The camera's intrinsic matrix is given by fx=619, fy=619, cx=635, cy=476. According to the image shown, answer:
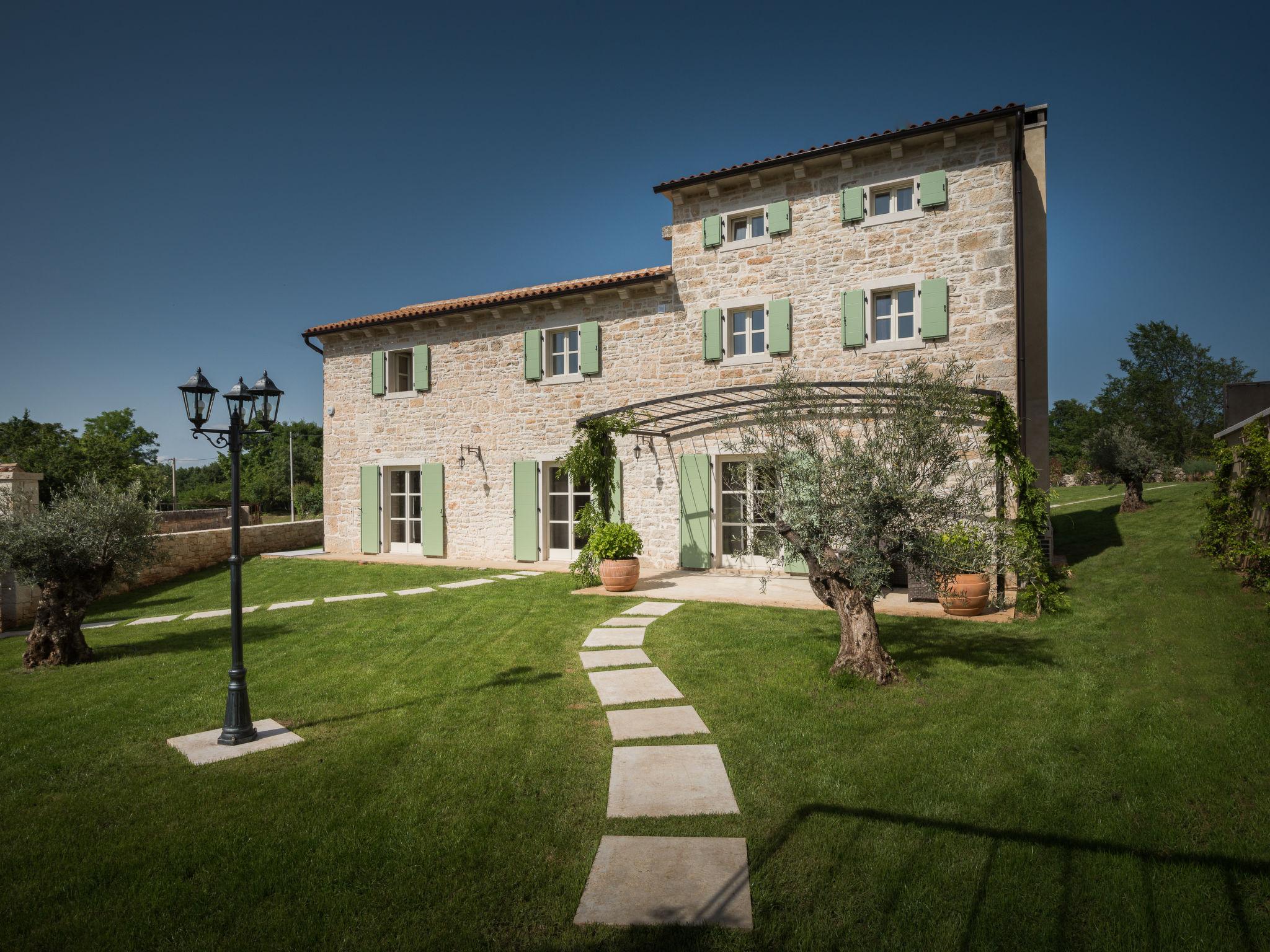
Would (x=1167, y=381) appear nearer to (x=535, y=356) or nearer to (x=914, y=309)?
(x=914, y=309)

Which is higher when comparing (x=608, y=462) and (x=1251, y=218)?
(x=1251, y=218)

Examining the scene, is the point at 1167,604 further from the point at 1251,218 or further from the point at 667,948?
the point at 1251,218

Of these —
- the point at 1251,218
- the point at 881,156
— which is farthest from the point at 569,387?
the point at 1251,218

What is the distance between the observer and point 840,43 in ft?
32.9

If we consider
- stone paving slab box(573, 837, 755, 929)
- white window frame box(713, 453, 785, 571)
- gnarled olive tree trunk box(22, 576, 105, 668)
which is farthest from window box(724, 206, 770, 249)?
gnarled olive tree trunk box(22, 576, 105, 668)

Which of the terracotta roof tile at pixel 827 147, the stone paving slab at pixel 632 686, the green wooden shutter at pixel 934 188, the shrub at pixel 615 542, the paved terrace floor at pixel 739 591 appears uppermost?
the terracotta roof tile at pixel 827 147

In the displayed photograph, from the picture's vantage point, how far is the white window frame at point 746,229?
1042cm

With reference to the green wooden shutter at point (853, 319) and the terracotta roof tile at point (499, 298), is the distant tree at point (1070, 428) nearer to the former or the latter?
the green wooden shutter at point (853, 319)

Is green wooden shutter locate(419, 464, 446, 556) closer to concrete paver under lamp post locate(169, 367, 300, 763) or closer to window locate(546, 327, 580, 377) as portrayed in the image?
window locate(546, 327, 580, 377)

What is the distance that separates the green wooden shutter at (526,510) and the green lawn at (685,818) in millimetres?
6002

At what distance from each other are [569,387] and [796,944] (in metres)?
10.7

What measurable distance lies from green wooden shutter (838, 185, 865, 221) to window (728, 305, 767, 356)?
1.90 metres

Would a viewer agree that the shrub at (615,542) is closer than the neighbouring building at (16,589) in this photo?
No

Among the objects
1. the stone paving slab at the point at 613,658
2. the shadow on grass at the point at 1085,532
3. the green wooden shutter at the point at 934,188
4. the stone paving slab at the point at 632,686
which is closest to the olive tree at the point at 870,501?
the stone paving slab at the point at 632,686
